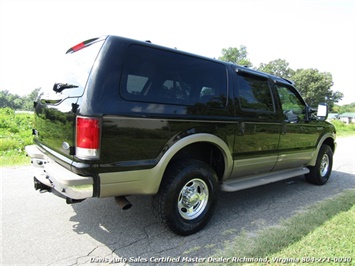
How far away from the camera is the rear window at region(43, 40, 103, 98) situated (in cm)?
239

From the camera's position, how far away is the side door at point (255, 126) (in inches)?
134

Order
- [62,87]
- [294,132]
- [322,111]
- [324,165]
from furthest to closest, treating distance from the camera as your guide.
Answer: [324,165] → [322,111] → [294,132] → [62,87]

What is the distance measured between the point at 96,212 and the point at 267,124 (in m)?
2.78

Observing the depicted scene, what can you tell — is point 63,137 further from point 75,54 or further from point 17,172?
point 17,172

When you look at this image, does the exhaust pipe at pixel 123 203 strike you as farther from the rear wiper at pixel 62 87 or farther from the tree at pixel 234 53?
the tree at pixel 234 53

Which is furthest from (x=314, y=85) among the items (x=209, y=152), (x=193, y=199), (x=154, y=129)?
(x=154, y=129)

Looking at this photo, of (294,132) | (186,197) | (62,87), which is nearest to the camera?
(62,87)

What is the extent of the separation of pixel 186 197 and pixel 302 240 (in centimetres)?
138

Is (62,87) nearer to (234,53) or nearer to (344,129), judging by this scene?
(344,129)

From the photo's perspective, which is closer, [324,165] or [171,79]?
[171,79]

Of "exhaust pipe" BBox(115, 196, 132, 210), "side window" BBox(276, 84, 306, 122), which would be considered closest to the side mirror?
"side window" BBox(276, 84, 306, 122)

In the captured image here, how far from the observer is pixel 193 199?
2971 mm

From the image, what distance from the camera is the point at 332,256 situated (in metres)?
2.48

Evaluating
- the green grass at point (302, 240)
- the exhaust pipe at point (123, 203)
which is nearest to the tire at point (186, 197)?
the exhaust pipe at point (123, 203)
